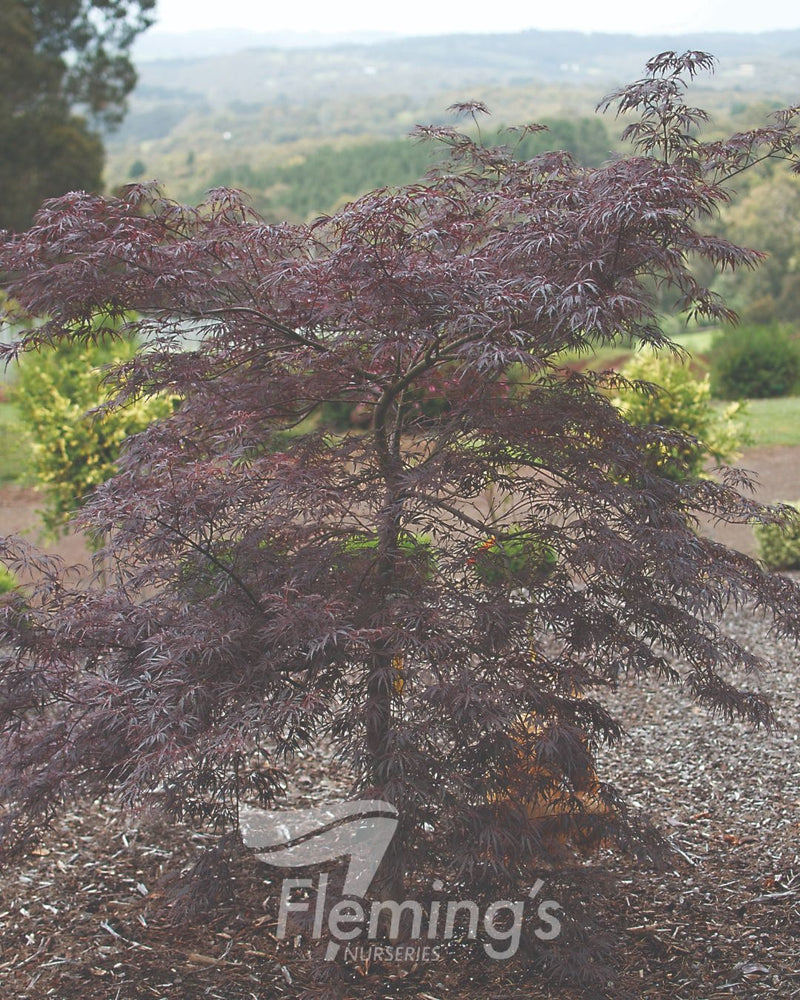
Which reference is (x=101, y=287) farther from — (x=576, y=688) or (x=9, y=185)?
(x=9, y=185)

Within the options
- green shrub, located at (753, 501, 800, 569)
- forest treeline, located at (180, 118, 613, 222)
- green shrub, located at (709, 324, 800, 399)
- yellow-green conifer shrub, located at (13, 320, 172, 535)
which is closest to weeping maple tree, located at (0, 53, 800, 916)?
yellow-green conifer shrub, located at (13, 320, 172, 535)

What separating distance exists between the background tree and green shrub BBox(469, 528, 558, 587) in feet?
41.4

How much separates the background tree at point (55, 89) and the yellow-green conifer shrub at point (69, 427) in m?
7.37

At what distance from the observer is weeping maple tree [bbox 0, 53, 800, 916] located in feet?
6.97

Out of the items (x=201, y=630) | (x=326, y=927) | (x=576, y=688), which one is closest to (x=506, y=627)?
(x=576, y=688)

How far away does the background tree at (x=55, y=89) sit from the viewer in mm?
13281

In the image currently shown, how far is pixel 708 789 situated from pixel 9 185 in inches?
511

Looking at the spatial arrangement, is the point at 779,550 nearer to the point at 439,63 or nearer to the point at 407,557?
the point at 407,557

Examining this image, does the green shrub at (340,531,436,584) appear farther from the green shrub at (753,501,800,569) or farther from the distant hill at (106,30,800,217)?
the distant hill at (106,30,800,217)

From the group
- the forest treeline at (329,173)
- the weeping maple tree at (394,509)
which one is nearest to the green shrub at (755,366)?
the forest treeline at (329,173)

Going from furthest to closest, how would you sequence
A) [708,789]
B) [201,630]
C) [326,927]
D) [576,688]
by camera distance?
[708,789]
[326,927]
[576,688]
[201,630]

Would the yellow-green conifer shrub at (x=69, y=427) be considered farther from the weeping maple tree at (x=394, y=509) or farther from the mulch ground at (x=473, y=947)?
the weeping maple tree at (x=394, y=509)

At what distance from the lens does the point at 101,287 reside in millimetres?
2264

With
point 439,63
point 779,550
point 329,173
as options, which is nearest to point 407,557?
point 779,550
